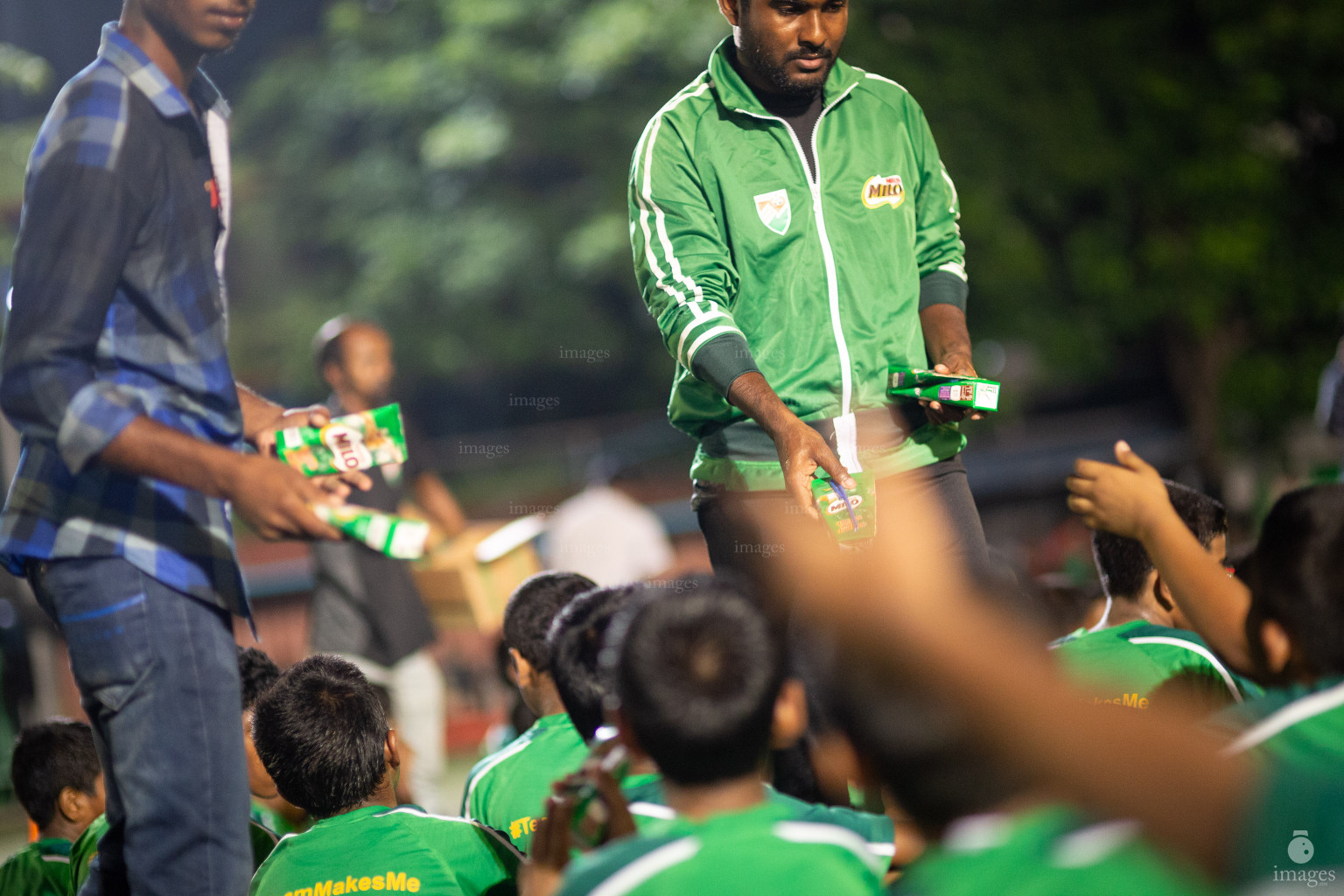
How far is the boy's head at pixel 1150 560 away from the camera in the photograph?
3186 mm

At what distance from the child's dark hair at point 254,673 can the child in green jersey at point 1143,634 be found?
206 cm

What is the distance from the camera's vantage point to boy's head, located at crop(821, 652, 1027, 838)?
4.54 feet

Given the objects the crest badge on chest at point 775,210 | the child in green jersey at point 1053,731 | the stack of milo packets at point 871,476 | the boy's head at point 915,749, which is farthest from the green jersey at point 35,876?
the child in green jersey at point 1053,731

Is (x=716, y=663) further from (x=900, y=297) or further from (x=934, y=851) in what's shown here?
(x=900, y=297)

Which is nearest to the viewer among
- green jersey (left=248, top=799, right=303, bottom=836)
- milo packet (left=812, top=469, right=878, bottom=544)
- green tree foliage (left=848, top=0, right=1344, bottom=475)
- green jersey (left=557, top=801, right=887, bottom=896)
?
green jersey (left=557, top=801, right=887, bottom=896)

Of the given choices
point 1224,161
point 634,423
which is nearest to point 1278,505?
point 1224,161

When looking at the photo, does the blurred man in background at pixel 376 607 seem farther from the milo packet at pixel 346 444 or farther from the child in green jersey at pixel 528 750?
the milo packet at pixel 346 444

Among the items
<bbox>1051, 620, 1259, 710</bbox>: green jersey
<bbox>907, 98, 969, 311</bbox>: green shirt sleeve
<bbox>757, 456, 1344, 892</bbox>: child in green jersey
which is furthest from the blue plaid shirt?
<bbox>1051, 620, 1259, 710</bbox>: green jersey

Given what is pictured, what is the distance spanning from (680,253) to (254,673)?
5.56 ft

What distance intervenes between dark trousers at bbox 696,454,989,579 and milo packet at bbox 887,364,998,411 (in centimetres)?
20

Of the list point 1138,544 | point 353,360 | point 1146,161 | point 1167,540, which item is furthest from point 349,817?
point 1146,161

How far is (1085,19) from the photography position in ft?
35.0

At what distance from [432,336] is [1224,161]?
28.9ft

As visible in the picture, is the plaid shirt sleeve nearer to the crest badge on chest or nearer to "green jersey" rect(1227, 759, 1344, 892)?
the crest badge on chest
